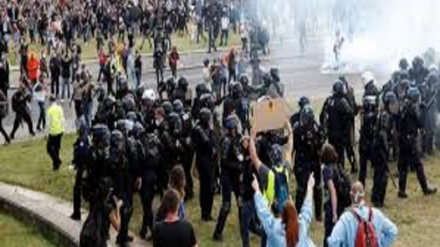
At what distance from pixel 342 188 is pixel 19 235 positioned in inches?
228

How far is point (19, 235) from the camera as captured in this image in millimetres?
16703

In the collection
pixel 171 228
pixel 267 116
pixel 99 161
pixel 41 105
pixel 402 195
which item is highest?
pixel 267 116

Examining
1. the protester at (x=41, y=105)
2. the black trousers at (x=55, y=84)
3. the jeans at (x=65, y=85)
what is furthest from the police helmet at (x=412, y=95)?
the black trousers at (x=55, y=84)

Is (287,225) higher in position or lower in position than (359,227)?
higher

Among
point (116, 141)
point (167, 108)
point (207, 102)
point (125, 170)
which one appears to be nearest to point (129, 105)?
point (167, 108)

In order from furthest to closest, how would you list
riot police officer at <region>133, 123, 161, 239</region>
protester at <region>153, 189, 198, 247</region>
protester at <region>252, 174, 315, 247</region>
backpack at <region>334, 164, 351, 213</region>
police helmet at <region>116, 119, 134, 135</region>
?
police helmet at <region>116, 119, 134, 135</region> → riot police officer at <region>133, 123, 161, 239</region> → backpack at <region>334, 164, 351, 213</region> → protester at <region>153, 189, 198, 247</region> → protester at <region>252, 174, 315, 247</region>

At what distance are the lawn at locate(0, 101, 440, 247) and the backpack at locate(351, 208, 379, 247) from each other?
182 inches

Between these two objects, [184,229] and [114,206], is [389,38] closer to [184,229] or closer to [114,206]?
[114,206]

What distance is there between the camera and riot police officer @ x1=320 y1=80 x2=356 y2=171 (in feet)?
59.0

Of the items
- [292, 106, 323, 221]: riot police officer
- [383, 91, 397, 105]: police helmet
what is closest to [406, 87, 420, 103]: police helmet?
[383, 91, 397, 105]: police helmet

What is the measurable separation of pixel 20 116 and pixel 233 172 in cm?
1117

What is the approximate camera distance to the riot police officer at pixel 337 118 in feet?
59.0

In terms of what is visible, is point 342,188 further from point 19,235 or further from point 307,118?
point 19,235

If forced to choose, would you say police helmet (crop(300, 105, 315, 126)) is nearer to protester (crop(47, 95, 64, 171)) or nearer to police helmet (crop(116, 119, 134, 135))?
police helmet (crop(116, 119, 134, 135))
